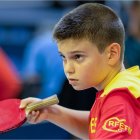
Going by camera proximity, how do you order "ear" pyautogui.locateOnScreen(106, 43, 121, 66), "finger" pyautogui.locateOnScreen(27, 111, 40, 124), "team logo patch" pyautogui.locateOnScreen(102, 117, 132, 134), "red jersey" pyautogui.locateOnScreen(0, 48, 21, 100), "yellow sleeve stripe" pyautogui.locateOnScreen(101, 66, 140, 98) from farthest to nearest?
"red jersey" pyautogui.locateOnScreen(0, 48, 21, 100) → "finger" pyautogui.locateOnScreen(27, 111, 40, 124) → "ear" pyautogui.locateOnScreen(106, 43, 121, 66) → "yellow sleeve stripe" pyautogui.locateOnScreen(101, 66, 140, 98) → "team logo patch" pyautogui.locateOnScreen(102, 117, 132, 134)

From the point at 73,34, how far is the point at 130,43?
1935mm

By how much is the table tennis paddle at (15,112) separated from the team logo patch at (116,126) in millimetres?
338

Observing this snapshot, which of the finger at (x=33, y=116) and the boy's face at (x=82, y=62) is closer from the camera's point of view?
the boy's face at (x=82, y=62)

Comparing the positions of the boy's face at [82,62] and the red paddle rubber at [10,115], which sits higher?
the boy's face at [82,62]

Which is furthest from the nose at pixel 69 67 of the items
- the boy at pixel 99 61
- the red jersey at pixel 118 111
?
the red jersey at pixel 118 111

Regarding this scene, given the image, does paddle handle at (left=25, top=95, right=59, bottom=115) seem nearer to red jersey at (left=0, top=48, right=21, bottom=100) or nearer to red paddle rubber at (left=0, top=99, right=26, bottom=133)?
red paddle rubber at (left=0, top=99, right=26, bottom=133)

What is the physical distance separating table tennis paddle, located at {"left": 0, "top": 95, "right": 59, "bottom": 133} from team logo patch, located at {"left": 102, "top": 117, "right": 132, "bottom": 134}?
13.3 inches

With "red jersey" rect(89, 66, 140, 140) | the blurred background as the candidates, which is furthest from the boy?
the blurred background

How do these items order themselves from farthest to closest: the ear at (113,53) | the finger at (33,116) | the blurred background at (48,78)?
the blurred background at (48,78), the finger at (33,116), the ear at (113,53)

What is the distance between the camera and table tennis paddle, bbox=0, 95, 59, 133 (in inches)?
66.1

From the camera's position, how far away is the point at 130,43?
11.3ft

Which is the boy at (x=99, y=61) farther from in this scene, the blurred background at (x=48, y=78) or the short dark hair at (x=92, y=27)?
the blurred background at (x=48, y=78)

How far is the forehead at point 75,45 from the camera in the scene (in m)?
1.55

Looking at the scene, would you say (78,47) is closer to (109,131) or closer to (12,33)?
(109,131)
